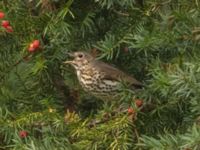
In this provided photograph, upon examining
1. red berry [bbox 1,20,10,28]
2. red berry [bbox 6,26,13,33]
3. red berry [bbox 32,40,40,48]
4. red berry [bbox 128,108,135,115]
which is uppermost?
red berry [bbox 1,20,10,28]

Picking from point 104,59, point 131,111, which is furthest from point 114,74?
point 131,111

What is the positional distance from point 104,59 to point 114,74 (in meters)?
0.07

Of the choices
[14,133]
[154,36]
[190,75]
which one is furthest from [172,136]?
[14,133]

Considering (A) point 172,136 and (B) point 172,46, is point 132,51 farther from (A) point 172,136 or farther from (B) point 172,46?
(A) point 172,136

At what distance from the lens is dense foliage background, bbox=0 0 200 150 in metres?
2.64

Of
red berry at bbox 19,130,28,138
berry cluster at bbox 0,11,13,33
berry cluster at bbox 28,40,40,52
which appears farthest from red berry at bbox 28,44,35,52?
red berry at bbox 19,130,28,138

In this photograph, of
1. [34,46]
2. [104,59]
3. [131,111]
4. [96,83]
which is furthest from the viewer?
[96,83]

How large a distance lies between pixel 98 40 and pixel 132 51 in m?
0.14

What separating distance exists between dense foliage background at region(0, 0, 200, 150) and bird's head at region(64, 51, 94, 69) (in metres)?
0.03

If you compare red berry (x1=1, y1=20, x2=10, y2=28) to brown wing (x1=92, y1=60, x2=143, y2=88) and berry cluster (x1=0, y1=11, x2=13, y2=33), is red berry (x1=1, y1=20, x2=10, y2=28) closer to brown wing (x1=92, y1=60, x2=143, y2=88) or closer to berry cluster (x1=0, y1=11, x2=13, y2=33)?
berry cluster (x1=0, y1=11, x2=13, y2=33)

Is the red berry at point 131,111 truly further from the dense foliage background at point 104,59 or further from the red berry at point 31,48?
the red berry at point 31,48

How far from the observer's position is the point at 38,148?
8.82 feet

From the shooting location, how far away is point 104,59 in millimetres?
3125

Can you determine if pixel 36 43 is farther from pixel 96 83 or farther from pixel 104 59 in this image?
pixel 96 83
